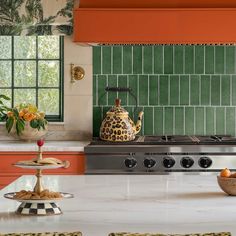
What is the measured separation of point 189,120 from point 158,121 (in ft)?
0.87

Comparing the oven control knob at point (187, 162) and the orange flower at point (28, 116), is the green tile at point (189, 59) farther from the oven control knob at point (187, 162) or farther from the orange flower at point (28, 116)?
the orange flower at point (28, 116)

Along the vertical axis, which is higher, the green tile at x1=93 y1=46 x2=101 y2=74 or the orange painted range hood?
the orange painted range hood

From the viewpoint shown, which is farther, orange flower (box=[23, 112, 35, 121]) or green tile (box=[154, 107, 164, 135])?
green tile (box=[154, 107, 164, 135])

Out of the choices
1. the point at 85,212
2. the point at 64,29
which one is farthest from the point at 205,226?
the point at 64,29

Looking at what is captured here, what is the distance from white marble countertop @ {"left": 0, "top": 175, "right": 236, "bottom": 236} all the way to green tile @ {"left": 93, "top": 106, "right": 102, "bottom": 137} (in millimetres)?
2274

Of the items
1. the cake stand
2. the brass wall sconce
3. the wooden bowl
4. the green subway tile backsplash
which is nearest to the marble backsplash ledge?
the green subway tile backsplash

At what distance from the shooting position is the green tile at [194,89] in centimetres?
637

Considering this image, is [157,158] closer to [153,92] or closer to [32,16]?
[153,92]

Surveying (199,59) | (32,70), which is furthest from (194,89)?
(32,70)

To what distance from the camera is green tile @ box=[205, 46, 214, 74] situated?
6.36 metres

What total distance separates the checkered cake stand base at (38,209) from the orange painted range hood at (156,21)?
8.67 feet

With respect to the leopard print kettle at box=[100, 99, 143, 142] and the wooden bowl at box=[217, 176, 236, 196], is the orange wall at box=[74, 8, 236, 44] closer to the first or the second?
the leopard print kettle at box=[100, 99, 143, 142]

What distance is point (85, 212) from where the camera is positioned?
119 inches

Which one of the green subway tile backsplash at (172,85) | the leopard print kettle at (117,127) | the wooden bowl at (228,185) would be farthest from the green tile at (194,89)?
the wooden bowl at (228,185)
